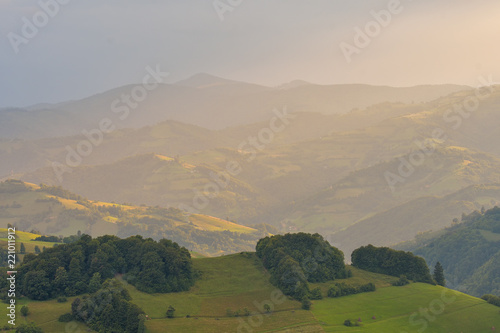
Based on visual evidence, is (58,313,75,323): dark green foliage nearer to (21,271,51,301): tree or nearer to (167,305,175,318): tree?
(21,271,51,301): tree

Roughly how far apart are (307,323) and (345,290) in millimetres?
24686

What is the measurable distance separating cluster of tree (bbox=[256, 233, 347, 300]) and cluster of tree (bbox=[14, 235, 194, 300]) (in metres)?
24.3

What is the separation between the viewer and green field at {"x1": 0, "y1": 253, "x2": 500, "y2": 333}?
113125 mm

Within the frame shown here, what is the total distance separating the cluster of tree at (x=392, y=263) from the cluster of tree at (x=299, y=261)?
11.5 metres

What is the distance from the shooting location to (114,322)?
105938 millimetres

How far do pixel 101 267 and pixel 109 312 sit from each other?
81.8 feet

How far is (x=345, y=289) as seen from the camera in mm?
137750

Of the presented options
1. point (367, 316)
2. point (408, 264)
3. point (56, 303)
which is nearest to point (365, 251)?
point (408, 264)

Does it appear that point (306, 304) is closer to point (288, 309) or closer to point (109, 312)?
point (288, 309)

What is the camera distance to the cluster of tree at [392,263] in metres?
Result: 150

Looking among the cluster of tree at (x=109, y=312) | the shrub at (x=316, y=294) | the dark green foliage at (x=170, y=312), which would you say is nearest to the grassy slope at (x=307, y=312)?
the dark green foliage at (x=170, y=312)

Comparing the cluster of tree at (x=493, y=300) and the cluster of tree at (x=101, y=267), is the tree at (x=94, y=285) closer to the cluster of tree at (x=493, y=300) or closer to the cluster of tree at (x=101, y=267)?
the cluster of tree at (x=101, y=267)

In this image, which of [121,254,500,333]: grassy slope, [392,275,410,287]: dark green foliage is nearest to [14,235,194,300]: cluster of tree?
[121,254,500,333]: grassy slope

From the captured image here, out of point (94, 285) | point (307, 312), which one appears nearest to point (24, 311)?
point (94, 285)
